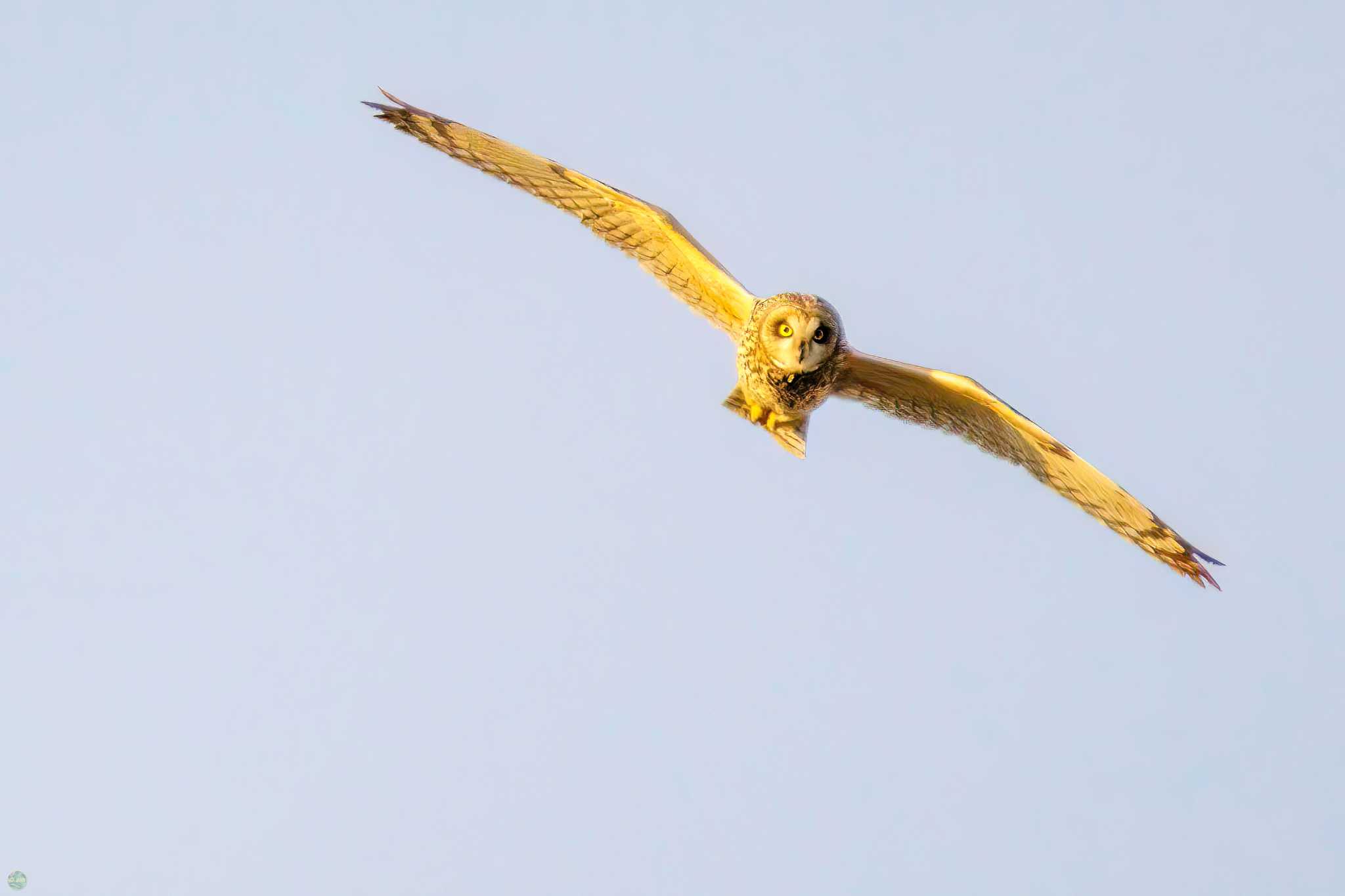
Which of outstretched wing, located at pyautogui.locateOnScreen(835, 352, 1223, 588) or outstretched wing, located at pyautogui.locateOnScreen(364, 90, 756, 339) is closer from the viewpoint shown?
outstretched wing, located at pyautogui.locateOnScreen(835, 352, 1223, 588)

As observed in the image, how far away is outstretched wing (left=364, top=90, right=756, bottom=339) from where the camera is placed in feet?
40.9

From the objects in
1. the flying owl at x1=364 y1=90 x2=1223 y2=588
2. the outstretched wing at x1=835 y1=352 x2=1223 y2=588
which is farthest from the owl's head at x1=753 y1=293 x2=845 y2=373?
the outstretched wing at x1=835 y1=352 x2=1223 y2=588

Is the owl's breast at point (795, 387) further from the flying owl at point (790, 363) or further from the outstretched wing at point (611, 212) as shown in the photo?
the outstretched wing at point (611, 212)

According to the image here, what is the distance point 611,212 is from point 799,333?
196 cm

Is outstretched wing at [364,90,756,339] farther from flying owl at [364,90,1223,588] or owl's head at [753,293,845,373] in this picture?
owl's head at [753,293,845,373]

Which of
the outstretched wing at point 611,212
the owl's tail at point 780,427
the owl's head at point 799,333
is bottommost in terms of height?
the owl's tail at point 780,427

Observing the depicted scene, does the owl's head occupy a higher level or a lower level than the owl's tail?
higher

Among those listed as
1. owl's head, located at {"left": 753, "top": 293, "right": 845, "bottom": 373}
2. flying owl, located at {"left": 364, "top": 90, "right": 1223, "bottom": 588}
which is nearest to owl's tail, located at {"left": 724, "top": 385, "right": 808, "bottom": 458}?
flying owl, located at {"left": 364, "top": 90, "right": 1223, "bottom": 588}

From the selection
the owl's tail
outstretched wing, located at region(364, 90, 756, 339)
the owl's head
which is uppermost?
outstretched wing, located at region(364, 90, 756, 339)

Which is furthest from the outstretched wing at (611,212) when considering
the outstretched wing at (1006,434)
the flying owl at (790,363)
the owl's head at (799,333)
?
the outstretched wing at (1006,434)

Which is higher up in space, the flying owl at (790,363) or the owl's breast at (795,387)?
the flying owl at (790,363)

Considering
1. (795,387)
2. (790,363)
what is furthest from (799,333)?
(795,387)

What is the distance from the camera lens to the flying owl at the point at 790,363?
11.9 m

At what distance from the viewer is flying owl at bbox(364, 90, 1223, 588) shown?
38.9ft
